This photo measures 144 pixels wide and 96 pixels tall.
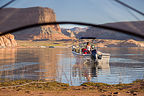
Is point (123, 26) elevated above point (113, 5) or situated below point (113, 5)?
below

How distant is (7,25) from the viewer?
4598 millimetres

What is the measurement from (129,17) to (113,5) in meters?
0.42

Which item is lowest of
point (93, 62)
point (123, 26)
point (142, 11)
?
point (93, 62)

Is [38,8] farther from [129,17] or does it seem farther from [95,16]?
[129,17]

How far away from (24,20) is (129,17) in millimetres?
2183

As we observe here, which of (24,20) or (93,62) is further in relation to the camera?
(93,62)

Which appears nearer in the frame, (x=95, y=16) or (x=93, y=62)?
(x=95, y=16)

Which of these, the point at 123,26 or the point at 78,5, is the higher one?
the point at 78,5

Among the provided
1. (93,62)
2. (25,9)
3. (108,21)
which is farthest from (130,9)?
(93,62)

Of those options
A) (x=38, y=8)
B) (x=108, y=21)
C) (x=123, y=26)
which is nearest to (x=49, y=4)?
(x=38, y=8)

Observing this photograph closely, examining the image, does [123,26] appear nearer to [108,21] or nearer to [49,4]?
[108,21]

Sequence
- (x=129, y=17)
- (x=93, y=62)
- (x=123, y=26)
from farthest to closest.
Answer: (x=93, y=62) → (x=129, y=17) → (x=123, y=26)

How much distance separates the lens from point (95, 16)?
4621 mm

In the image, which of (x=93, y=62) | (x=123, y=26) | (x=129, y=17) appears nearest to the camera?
(x=123, y=26)
